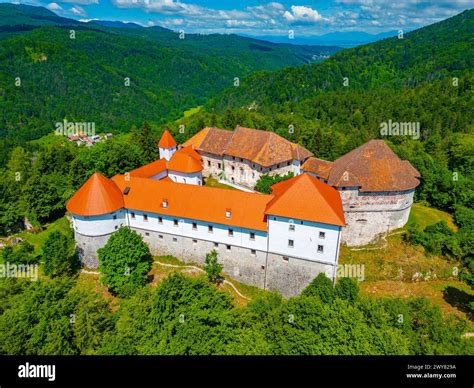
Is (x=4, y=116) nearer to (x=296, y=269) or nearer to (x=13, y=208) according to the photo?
(x=13, y=208)

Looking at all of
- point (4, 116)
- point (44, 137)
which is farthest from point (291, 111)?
point (4, 116)

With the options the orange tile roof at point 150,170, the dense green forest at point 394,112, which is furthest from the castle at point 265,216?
the dense green forest at point 394,112

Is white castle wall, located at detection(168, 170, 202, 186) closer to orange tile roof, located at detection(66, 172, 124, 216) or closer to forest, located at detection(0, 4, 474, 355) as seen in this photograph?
forest, located at detection(0, 4, 474, 355)

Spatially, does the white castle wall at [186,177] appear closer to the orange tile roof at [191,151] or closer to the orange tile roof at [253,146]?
the orange tile roof at [191,151]

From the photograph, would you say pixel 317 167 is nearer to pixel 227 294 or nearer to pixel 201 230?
pixel 201 230

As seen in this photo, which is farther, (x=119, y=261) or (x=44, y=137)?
(x=44, y=137)
